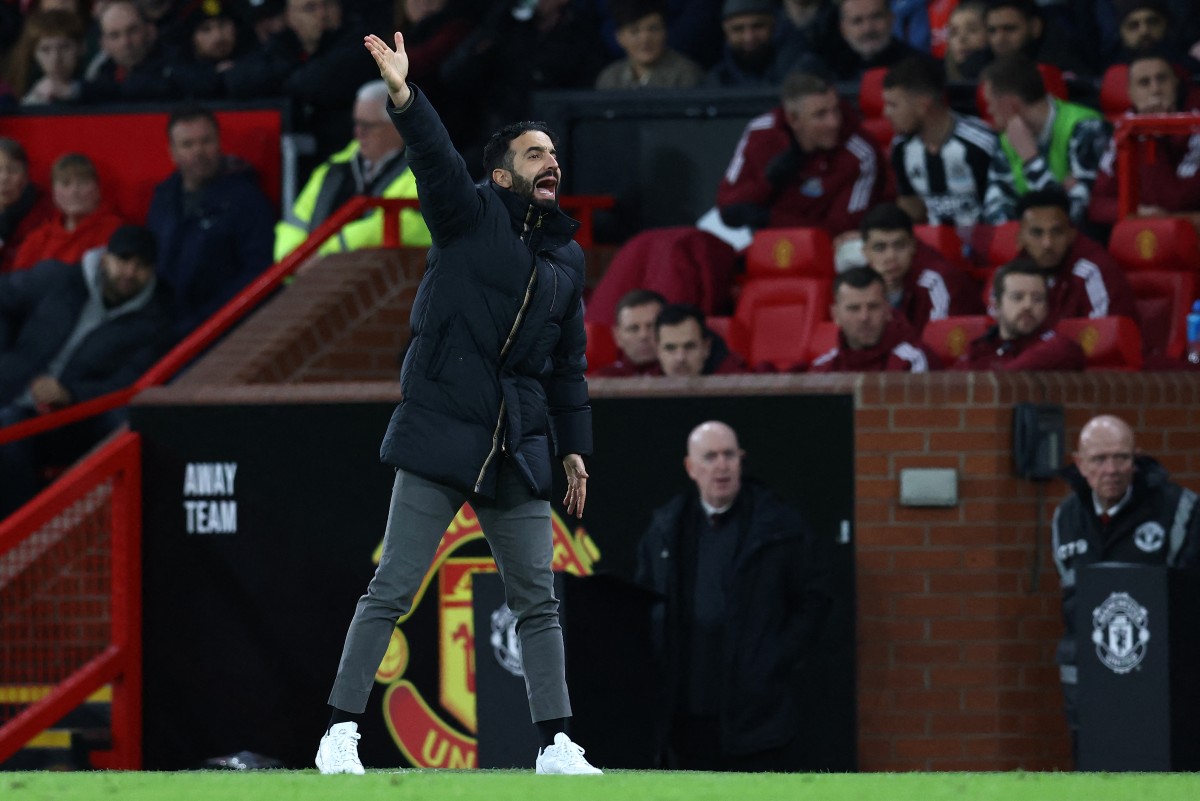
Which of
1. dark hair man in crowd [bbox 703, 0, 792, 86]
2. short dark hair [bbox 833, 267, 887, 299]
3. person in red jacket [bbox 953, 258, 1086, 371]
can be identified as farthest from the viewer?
dark hair man in crowd [bbox 703, 0, 792, 86]

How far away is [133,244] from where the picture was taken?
1161cm

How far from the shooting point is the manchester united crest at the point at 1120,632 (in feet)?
27.1

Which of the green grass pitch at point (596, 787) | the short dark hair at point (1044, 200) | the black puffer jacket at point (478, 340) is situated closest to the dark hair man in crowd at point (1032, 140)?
the short dark hair at point (1044, 200)

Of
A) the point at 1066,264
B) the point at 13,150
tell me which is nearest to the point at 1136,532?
the point at 1066,264

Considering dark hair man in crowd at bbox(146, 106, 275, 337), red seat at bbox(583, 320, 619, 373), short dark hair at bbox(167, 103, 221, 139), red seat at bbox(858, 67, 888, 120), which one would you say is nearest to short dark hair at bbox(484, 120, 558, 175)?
red seat at bbox(583, 320, 619, 373)

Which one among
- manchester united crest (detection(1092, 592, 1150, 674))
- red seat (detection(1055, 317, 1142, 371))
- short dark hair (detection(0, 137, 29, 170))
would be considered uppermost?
short dark hair (detection(0, 137, 29, 170))

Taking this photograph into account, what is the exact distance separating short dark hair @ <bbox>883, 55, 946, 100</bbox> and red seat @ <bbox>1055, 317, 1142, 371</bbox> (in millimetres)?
1592

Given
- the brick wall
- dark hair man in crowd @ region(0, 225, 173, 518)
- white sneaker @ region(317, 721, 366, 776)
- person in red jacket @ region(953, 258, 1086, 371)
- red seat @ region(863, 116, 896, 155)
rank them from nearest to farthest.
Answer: white sneaker @ region(317, 721, 366, 776) → the brick wall → person in red jacket @ region(953, 258, 1086, 371) → dark hair man in crowd @ region(0, 225, 173, 518) → red seat @ region(863, 116, 896, 155)

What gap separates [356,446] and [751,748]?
7.83 ft

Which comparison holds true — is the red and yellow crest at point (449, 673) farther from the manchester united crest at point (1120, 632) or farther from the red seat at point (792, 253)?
the manchester united crest at point (1120, 632)

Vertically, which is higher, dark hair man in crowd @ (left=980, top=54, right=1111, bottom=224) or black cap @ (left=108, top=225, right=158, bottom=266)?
dark hair man in crowd @ (left=980, top=54, right=1111, bottom=224)

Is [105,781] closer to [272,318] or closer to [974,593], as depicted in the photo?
[974,593]

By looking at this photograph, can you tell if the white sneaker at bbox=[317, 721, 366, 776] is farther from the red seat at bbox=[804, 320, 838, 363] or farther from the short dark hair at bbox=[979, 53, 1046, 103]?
the short dark hair at bbox=[979, 53, 1046, 103]

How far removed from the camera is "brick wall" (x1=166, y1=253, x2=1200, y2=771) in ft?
31.2
